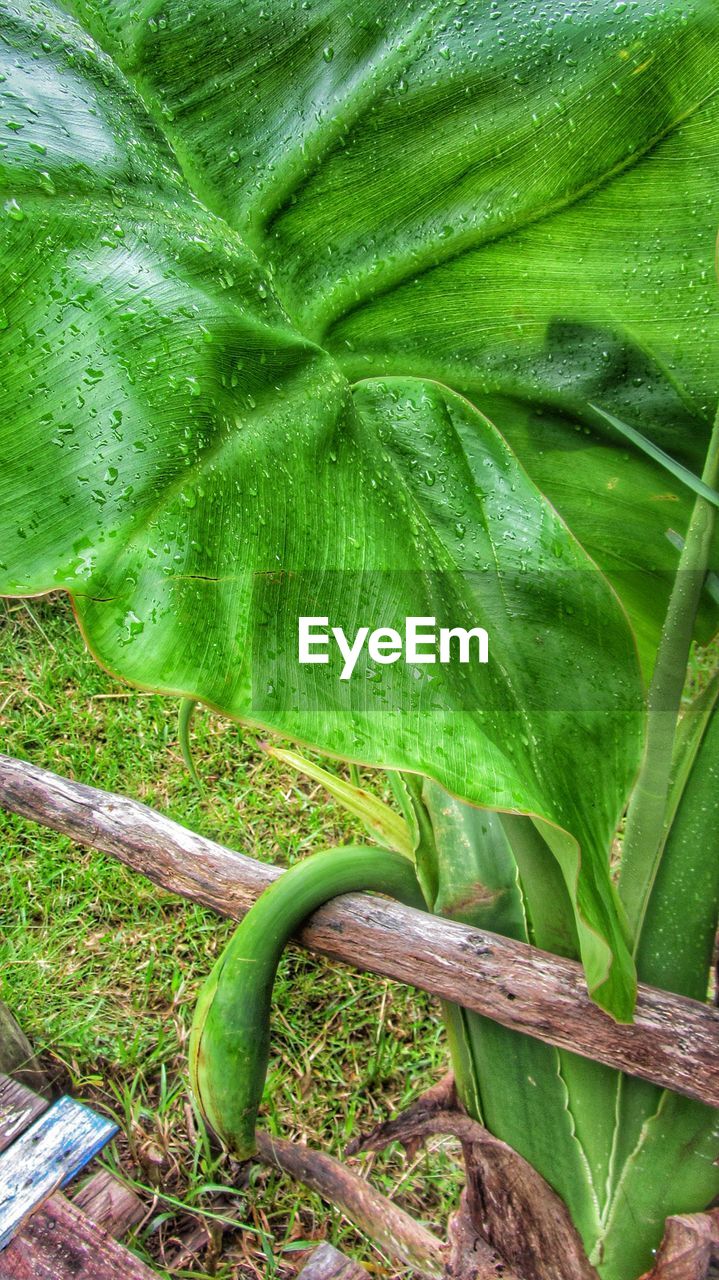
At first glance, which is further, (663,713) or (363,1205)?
(363,1205)

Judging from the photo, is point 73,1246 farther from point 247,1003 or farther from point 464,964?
point 464,964

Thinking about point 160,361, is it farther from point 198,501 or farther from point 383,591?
point 383,591

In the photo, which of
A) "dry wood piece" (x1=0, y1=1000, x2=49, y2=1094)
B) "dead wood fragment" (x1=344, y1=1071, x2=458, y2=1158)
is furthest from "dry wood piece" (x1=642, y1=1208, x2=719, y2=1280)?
"dry wood piece" (x1=0, y1=1000, x2=49, y2=1094)

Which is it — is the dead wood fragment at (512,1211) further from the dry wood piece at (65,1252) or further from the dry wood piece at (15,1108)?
the dry wood piece at (15,1108)

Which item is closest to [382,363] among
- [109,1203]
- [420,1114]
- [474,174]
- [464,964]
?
[474,174]

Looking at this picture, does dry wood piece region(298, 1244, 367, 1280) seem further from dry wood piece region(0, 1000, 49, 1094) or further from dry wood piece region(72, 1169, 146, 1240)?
dry wood piece region(0, 1000, 49, 1094)

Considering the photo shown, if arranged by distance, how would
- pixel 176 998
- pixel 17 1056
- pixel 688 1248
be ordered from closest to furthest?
pixel 688 1248 < pixel 17 1056 < pixel 176 998

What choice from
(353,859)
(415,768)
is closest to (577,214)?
(415,768)
